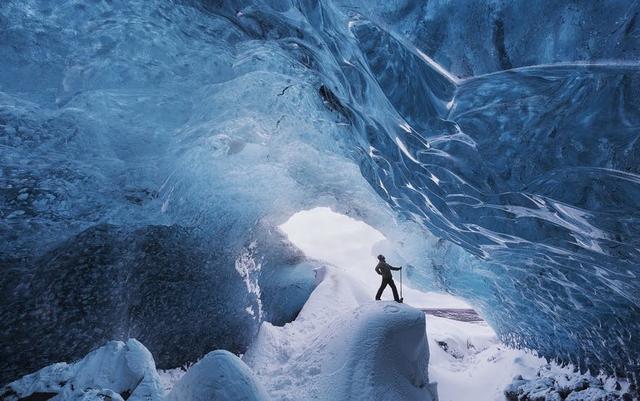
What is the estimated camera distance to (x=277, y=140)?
5.82m

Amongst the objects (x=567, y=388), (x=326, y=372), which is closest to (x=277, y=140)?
(x=326, y=372)

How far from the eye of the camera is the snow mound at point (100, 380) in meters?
2.65

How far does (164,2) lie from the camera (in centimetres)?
324

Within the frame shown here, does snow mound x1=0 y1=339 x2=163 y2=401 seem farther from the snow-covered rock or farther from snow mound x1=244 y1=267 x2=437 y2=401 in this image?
the snow-covered rock

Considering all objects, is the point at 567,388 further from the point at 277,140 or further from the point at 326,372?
the point at 277,140

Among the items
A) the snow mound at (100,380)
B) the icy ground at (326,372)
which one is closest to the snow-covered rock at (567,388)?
the icy ground at (326,372)

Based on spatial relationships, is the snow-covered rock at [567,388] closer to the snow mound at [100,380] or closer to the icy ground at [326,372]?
the icy ground at [326,372]

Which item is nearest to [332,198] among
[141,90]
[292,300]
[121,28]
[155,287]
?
[292,300]

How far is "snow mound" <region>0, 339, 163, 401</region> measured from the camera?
2.65m

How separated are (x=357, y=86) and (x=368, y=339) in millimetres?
3001

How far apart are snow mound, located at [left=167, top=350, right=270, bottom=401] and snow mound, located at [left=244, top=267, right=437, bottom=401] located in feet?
3.19

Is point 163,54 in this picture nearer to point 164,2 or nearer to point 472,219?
point 164,2

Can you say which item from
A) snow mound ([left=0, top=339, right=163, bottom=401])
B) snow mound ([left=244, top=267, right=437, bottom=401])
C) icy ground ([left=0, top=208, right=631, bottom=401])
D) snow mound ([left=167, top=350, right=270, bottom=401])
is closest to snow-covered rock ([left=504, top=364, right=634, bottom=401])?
icy ground ([left=0, top=208, right=631, bottom=401])

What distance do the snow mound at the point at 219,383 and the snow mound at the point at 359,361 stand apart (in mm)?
973
